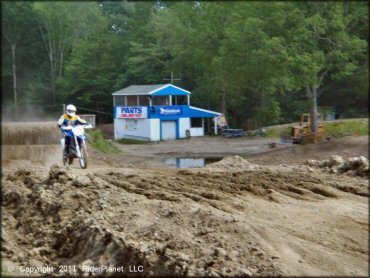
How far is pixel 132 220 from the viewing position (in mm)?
8680

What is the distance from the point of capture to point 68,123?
14.3m

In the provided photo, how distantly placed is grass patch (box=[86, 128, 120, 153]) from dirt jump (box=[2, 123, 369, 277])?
272 inches

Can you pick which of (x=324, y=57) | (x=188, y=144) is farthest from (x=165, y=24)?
(x=188, y=144)

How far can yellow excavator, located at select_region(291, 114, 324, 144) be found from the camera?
21.3 meters

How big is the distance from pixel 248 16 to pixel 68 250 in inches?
402

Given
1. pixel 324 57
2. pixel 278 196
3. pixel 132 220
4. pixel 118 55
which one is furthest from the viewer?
pixel 324 57

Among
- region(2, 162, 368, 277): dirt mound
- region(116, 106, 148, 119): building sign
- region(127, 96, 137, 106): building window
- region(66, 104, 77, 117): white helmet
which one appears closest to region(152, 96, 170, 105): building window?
region(116, 106, 148, 119): building sign

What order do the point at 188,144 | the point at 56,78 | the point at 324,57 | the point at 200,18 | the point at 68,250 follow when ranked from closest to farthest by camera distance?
the point at 68,250 → the point at 56,78 → the point at 200,18 → the point at 324,57 → the point at 188,144

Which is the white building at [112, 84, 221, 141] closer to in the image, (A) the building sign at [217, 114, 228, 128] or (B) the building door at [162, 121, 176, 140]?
(B) the building door at [162, 121, 176, 140]

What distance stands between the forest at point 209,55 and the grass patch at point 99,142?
0.63m

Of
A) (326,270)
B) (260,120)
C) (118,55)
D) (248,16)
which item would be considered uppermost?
(248,16)

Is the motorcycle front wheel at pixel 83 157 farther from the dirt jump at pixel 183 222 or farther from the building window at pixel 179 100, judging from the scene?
the building window at pixel 179 100

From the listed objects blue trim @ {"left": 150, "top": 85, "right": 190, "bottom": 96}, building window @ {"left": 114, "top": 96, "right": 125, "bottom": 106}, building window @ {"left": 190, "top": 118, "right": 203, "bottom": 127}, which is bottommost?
building window @ {"left": 190, "top": 118, "right": 203, "bottom": 127}

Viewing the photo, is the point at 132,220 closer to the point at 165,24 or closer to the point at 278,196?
the point at 278,196
